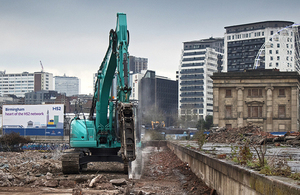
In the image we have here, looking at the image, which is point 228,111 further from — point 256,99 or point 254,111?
point 256,99

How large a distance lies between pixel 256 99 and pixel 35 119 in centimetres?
5076

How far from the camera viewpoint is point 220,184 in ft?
36.8

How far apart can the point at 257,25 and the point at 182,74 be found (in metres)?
38.8

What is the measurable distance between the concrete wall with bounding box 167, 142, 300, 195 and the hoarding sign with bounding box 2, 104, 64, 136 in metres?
79.2

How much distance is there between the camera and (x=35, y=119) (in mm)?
91938

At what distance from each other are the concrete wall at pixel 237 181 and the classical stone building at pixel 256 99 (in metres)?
53.5

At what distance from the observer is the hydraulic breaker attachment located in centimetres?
1344

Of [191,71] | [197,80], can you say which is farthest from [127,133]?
[191,71]

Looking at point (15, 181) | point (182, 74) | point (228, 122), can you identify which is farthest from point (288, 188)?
point (182, 74)

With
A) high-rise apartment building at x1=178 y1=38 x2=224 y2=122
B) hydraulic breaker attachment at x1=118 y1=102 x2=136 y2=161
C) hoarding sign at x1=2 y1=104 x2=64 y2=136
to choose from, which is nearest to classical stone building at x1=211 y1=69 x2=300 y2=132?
hoarding sign at x1=2 y1=104 x2=64 y2=136

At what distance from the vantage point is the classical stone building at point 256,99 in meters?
67.1

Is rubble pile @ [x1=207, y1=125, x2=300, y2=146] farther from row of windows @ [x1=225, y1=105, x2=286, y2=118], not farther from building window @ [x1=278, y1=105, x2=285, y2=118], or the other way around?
building window @ [x1=278, y1=105, x2=285, y2=118]

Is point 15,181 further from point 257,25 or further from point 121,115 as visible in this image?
point 257,25

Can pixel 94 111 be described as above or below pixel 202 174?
above
